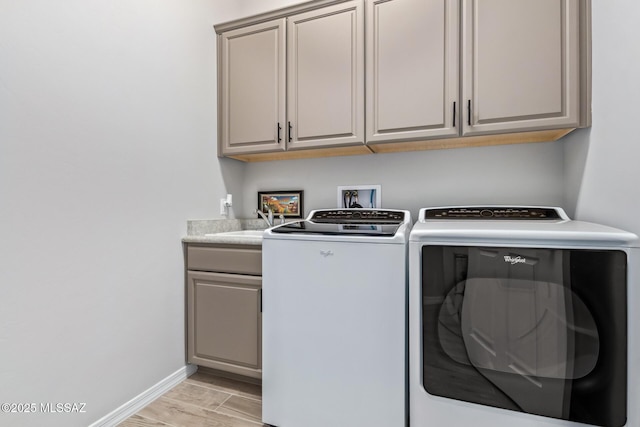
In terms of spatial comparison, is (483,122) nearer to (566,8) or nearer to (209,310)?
(566,8)

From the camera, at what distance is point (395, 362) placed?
3.97 feet

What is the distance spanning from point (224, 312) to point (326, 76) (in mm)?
1522

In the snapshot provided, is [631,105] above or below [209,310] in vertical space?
above

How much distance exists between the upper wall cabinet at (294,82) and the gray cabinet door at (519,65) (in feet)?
1.90

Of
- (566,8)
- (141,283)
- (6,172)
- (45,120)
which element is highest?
(566,8)

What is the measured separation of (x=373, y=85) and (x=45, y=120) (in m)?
1.53

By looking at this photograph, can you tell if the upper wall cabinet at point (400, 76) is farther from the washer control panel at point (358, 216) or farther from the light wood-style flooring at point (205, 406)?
the light wood-style flooring at point (205, 406)

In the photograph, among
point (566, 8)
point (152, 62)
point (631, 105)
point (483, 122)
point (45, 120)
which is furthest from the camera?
point (152, 62)

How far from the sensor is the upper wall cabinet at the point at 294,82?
1770 millimetres

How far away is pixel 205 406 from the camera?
1.60m

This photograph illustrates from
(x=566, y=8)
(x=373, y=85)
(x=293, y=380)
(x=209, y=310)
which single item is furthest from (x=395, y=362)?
(x=566, y=8)

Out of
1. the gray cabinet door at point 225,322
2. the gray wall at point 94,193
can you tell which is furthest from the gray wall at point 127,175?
the gray cabinet door at point 225,322

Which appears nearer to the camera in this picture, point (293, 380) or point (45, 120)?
point (45, 120)

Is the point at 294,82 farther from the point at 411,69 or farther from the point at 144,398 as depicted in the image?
the point at 144,398
